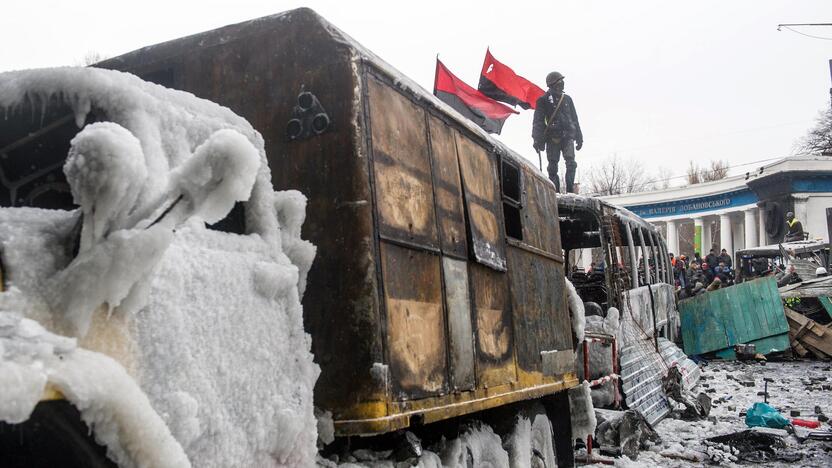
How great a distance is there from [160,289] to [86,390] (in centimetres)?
47

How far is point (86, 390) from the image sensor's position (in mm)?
1429

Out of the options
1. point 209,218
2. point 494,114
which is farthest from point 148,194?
point 494,114

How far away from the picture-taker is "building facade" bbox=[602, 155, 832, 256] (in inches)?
1254

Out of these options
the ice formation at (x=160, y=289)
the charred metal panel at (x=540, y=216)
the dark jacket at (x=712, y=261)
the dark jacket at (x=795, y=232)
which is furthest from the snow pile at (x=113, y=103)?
the dark jacket at (x=795, y=232)

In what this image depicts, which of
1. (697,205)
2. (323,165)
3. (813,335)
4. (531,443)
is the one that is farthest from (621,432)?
(697,205)

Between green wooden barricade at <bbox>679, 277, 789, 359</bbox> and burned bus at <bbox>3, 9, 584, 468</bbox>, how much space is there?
13.8 metres

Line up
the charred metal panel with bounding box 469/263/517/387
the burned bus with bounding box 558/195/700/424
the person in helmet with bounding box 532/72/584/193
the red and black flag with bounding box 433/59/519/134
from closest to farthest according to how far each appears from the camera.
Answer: the charred metal panel with bounding box 469/263/517/387 → the burned bus with bounding box 558/195/700/424 → the red and black flag with bounding box 433/59/519/134 → the person in helmet with bounding box 532/72/584/193

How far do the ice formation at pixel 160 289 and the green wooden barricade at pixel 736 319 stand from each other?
16.1m

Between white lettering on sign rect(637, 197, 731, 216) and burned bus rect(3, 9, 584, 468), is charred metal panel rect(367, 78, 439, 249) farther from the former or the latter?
white lettering on sign rect(637, 197, 731, 216)

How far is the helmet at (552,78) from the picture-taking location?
1296cm

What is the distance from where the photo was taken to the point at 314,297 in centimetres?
320

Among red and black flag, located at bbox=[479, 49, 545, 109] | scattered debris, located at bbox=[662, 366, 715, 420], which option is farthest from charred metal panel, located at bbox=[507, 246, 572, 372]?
red and black flag, located at bbox=[479, 49, 545, 109]

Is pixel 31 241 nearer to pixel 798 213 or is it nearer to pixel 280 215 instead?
pixel 280 215

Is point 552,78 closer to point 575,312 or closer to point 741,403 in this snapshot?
point 741,403
